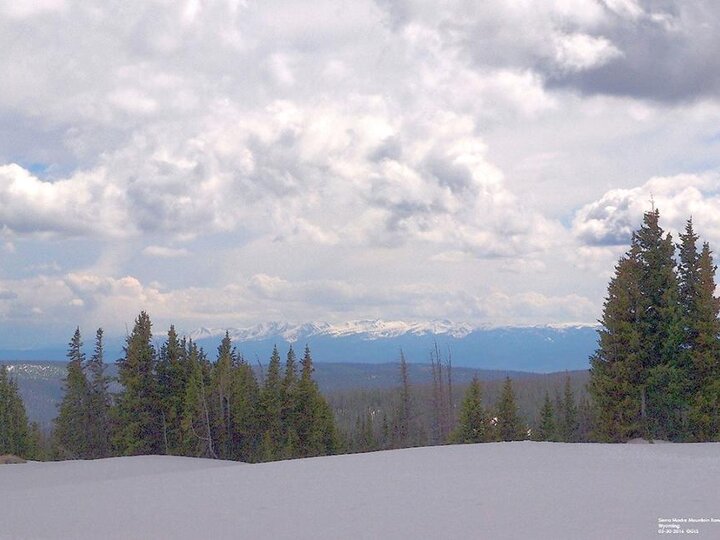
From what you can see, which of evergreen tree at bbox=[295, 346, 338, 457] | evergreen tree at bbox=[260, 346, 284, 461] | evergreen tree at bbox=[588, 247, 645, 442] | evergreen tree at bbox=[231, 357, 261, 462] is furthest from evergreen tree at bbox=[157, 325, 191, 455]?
evergreen tree at bbox=[588, 247, 645, 442]

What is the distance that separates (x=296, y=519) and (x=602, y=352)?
20.7m

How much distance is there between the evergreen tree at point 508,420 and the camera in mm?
45031

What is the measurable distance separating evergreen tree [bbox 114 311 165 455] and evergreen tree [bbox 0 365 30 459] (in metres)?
18.1

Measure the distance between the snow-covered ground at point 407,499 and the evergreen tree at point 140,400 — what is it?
2665cm

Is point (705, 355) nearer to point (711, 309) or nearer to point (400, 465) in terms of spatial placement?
point (711, 309)

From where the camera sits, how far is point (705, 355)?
26.4 m

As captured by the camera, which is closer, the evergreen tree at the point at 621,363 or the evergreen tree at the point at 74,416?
the evergreen tree at the point at 621,363

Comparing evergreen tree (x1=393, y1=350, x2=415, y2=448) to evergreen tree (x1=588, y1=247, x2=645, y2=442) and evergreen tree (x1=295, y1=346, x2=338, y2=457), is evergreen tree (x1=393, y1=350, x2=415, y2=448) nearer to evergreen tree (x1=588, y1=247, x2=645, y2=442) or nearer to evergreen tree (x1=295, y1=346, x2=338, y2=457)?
evergreen tree (x1=295, y1=346, x2=338, y2=457)

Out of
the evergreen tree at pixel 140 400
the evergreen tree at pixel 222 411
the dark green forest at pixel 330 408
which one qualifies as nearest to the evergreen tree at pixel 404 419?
the dark green forest at pixel 330 408

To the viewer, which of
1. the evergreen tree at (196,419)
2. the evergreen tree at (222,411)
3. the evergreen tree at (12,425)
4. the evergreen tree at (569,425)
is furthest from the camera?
the evergreen tree at (569,425)

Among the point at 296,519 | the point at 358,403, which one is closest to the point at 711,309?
the point at 296,519

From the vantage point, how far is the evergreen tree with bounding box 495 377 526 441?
45.0 metres

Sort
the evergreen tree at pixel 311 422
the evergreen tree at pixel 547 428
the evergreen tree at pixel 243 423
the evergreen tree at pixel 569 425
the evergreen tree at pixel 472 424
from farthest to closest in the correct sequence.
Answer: the evergreen tree at pixel 569 425 → the evergreen tree at pixel 547 428 → the evergreen tree at pixel 311 422 → the evergreen tree at pixel 243 423 → the evergreen tree at pixel 472 424

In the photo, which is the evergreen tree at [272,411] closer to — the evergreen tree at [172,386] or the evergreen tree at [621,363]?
the evergreen tree at [172,386]
